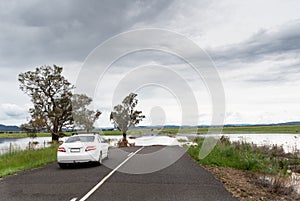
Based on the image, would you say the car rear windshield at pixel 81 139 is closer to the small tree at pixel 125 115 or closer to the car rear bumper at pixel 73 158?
the car rear bumper at pixel 73 158

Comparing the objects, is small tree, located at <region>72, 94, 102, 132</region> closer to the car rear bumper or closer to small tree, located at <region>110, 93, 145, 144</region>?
small tree, located at <region>110, 93, 145, 144</region>

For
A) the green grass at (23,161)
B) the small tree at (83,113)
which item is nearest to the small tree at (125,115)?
the small tree at (83,113)

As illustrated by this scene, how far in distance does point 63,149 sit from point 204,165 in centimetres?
708

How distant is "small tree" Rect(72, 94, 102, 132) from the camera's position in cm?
5036

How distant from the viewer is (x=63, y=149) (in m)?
15.3

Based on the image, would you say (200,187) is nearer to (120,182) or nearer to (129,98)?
(120,182)

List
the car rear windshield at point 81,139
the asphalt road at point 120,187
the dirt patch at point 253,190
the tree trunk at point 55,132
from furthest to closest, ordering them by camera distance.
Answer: the tree trunk at point 55,132, the car rear windshield at point 81,139, the dirt patch at point 253,190, the asphalt road at point 120,187

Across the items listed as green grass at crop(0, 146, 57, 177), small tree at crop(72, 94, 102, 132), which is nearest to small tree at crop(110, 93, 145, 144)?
small tree at crop(72, 94, 102, 132)

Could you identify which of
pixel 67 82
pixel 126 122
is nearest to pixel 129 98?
pixel 126 122

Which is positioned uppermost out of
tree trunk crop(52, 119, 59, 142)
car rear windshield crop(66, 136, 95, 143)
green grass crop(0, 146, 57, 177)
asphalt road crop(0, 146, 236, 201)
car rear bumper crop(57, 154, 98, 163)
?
tree trunk crop(52, 119, 59, 142)

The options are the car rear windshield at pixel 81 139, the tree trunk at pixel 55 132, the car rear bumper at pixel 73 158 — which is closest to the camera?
the car rear bumper at pixel 73 158

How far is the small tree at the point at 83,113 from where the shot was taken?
165 ft

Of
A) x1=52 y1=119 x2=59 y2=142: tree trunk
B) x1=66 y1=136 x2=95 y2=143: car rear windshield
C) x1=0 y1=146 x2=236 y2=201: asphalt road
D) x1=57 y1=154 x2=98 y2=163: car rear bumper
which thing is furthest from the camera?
x1=52 y1=119 x2=59 y2=142: tree trunk

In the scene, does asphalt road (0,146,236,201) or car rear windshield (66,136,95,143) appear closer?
asphalt road (0,146,236,201)
